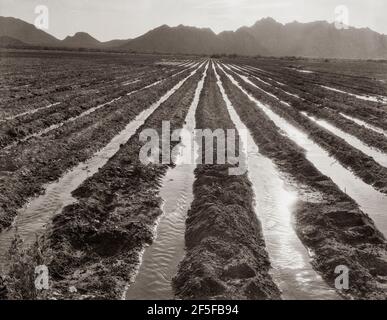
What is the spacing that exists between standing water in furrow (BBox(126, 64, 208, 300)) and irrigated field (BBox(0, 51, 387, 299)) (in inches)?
1.0

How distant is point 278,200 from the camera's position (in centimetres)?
888

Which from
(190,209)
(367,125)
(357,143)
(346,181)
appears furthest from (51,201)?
(367,125)

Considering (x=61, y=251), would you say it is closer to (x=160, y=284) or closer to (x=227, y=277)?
(x=160, y=284)

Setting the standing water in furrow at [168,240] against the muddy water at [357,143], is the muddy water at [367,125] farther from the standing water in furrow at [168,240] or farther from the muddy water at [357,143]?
the standing water in furrow at [168,240]

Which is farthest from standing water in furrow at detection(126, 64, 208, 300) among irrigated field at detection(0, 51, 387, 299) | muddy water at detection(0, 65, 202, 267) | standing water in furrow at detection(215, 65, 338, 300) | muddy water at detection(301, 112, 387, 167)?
muddy water at detection(301, 112, 387, 167)

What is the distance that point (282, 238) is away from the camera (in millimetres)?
7125

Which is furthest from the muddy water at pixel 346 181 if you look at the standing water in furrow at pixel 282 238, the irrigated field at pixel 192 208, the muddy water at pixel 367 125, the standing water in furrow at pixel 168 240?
the standing water in furrow at pixel 168 240

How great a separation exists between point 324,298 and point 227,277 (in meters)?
1.27

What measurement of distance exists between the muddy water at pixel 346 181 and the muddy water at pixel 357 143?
112 centimetres

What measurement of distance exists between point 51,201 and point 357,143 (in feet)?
31.4

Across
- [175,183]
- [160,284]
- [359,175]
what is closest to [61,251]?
[160,284]

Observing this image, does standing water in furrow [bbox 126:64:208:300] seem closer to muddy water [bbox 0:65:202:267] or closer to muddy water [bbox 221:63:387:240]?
muddy water [bbox 0:65:202:267]

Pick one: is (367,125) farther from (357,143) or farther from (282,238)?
(282,238)

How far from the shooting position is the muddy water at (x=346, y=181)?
8344mm
